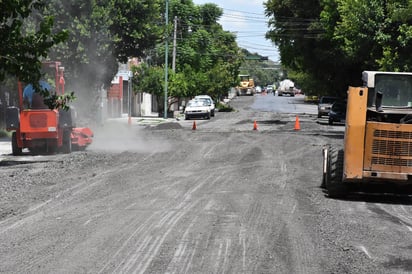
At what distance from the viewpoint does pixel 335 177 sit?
43.0ft

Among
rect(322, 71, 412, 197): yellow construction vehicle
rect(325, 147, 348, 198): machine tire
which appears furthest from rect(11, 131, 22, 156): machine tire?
rect(322, 71, 412, 197): yellow construction vehicle

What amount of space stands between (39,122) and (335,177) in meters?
11.6

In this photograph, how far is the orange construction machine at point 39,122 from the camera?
21328 millimetres

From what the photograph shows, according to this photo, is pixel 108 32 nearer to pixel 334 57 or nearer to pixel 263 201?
pixel 334 57

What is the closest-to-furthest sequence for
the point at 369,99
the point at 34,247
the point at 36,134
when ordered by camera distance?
1. the point at 34,247
2. the point at 369,99
3. the point at 36,134

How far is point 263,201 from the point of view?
12.3 meters

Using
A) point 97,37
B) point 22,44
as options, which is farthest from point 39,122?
point 97,37

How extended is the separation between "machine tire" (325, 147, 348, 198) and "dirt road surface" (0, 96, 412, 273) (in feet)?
0.78

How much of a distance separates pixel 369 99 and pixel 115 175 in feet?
20.8

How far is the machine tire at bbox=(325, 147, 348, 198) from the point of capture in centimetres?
1310

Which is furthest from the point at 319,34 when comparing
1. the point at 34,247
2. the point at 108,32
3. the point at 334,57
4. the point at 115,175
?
the point at 34,247

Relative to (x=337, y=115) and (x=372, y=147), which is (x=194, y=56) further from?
(x=372, y=147)

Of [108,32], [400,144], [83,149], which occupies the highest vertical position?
[108,32]

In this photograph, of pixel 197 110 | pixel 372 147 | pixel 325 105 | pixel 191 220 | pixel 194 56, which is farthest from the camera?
pixel 194 56
